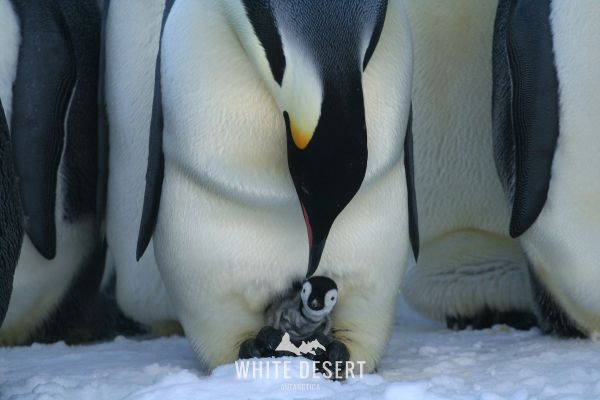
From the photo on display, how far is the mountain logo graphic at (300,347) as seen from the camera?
3.09 meters

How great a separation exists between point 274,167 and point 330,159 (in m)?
0.20

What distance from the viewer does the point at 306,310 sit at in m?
3.05

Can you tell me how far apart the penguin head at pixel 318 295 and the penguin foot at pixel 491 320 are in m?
1.14

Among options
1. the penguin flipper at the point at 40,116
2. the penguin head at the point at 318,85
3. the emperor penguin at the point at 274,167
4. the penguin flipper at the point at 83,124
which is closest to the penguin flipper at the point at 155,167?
the emperor penguin at the point at 274,167

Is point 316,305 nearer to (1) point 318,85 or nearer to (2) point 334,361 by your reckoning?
(2) point 334,361

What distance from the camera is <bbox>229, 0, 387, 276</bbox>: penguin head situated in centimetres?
284

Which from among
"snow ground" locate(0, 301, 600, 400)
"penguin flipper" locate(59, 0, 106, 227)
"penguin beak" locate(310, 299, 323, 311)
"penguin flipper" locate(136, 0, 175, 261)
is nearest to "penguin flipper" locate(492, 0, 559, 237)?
"snow ground" locate(0, 301, 600, 400)

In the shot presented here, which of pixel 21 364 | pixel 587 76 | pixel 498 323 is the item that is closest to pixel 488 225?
pixel 498 323

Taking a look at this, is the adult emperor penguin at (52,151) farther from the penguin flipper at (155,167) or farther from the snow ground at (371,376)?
the penguin flipper at (155,167)

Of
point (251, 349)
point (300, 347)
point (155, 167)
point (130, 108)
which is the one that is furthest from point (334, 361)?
point (130, 108)

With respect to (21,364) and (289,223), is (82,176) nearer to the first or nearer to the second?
(21,364)

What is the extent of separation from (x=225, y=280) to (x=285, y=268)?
0.13 metres

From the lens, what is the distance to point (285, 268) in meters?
3.13

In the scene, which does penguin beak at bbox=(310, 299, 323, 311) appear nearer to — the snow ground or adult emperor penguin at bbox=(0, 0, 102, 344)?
the snow ground
